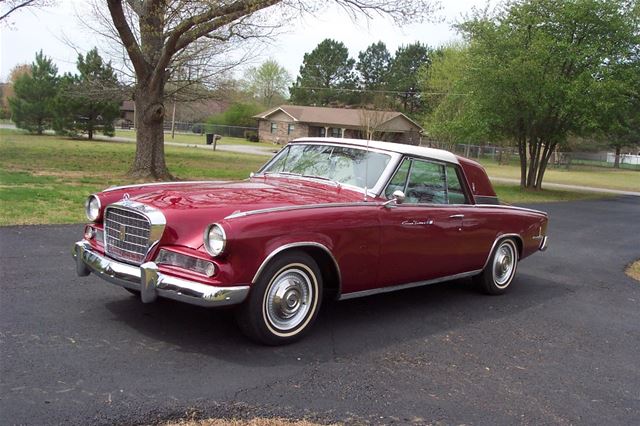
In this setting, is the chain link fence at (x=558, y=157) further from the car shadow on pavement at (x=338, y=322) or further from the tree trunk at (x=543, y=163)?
the car shadow on pavement at (x=338, y=322)

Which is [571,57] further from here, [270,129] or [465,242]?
[270,129]

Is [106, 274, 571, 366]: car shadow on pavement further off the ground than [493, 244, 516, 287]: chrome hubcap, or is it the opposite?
[493, 244, 516, 287]: chrome hubcap

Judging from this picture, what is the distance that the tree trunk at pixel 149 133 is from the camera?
616 inches

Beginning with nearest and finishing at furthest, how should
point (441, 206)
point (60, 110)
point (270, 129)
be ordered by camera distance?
1. point (441, 206)
2. point (60, 110)
3. point (270, 129)

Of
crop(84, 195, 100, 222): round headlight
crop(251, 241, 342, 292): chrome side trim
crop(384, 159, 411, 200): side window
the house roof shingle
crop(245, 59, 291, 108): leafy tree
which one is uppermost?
crop(245, 59, 291, 108): leafy tree

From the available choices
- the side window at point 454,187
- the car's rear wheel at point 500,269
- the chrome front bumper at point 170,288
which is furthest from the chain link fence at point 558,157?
the chrome front bumper at point 170,288

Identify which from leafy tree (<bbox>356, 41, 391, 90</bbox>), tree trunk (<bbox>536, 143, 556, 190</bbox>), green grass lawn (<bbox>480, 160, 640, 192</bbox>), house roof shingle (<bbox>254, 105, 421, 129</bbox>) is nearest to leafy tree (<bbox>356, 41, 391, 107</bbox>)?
leafy tree (<bbox>356, 41, 391, 90</bbox>)

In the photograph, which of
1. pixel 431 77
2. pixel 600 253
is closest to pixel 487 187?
pixel 600 253

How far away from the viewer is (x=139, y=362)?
379cm

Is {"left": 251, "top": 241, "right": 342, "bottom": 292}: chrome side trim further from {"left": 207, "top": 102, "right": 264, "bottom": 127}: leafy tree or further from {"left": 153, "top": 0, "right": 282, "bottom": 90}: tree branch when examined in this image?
{"left": 207, "top": 102, "right": 264, "bottom": 127}: leafy tree

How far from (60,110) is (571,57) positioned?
1151 inches

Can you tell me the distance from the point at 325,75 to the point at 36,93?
44.7 metres

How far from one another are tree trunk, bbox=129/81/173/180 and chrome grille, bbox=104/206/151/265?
11.7 m

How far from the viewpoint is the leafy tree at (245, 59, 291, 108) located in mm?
85812
